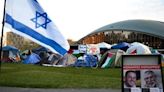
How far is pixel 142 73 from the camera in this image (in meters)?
7.66

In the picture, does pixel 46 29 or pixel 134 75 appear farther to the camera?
pixel 46 29

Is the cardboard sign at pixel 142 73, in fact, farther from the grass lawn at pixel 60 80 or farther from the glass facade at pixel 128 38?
the glass facade at pixel 128 38

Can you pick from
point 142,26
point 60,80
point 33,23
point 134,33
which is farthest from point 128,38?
point 33,23

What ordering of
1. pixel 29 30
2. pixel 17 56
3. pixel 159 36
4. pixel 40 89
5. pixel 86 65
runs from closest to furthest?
pixel 29 30 → pixel 40 89 → pixel 86 65 → pixel 17 56 → pixel 159 36

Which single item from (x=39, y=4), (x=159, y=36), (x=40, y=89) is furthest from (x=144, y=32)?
(x=39, y=4)

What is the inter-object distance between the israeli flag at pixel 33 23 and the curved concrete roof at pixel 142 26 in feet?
254

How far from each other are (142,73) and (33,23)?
8.68 ft

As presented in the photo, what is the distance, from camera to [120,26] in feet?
311

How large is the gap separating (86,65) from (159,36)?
50350mm

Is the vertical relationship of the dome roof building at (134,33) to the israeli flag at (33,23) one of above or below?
above

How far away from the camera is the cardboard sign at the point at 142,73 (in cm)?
759

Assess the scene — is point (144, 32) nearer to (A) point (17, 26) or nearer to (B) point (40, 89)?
(B) point (40, 89)

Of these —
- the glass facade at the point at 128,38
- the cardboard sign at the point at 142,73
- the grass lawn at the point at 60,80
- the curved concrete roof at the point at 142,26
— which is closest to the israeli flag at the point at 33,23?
the cardboard sign at the point at 142,73

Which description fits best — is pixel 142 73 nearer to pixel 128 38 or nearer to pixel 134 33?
pixel 134 33
